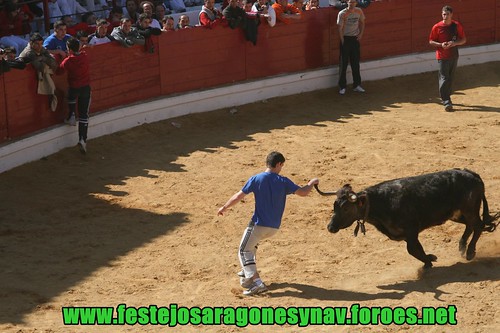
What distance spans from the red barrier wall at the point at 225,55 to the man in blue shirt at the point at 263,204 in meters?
5.76

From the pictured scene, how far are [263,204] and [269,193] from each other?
0.13 metres

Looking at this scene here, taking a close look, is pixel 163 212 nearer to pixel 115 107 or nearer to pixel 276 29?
pixel 115 107

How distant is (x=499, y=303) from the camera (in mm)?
9555

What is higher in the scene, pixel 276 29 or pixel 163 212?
pixel 276 29

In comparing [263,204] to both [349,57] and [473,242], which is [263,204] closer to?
[473,242]

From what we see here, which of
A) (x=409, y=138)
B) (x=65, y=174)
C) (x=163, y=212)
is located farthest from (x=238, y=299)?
(x=409, y=138)

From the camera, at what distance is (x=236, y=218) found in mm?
12609

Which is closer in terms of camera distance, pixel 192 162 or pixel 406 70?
pixel 192 162

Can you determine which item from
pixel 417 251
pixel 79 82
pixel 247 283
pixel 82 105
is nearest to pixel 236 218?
pixel 247 283

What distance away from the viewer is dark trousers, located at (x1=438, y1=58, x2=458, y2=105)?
17062mm

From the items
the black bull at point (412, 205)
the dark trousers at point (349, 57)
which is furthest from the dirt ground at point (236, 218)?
the black bull at point (412, 205)

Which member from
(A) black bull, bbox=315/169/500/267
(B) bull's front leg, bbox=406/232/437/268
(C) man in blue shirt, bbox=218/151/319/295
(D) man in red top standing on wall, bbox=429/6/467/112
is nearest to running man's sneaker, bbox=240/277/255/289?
(C) man in blue shirt, bbox=218/151/319/295

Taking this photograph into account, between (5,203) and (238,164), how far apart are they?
11.2ft

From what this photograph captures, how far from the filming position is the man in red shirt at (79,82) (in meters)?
14.8
